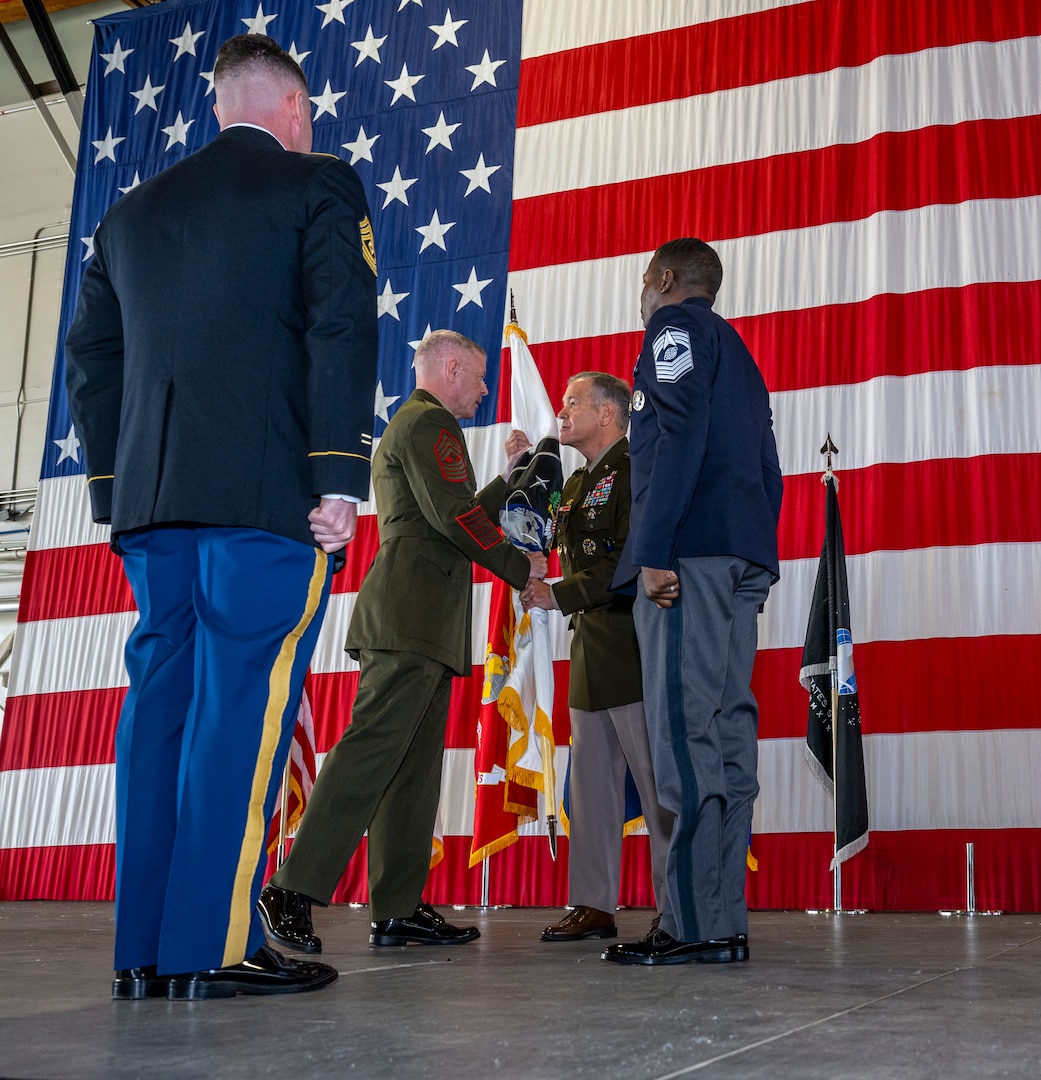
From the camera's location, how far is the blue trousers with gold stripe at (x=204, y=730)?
1487mm

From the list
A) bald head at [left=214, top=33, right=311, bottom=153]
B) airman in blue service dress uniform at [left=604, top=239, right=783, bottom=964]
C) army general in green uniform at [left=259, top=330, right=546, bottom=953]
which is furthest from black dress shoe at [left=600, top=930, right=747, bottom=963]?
bald head at [left=214, top=33, right=311, bottom=153]

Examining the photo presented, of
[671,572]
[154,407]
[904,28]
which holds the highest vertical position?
[904,28]

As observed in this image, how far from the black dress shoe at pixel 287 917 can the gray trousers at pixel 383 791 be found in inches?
0.8

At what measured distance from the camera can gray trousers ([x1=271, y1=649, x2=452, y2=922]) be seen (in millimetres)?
2281

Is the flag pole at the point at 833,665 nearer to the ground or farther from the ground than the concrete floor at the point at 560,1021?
farther from the ground

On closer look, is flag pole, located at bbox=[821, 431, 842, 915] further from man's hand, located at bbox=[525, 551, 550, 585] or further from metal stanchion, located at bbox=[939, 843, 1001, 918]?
man's hand, located at bbox=[525, 551, 550, 585]

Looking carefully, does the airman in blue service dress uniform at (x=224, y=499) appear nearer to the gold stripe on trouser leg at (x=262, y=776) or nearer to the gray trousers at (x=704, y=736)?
the gold stripe on trouser leg at (x=262, y=776)

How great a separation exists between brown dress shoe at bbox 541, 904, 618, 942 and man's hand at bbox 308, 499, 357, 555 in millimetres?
1246

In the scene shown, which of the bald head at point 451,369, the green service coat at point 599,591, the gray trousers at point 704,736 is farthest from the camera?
the bald head at point 451,369

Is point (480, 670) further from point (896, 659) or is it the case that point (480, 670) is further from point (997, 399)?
point (997, 399)

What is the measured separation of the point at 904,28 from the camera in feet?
14.1

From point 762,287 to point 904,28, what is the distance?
3.53 feet

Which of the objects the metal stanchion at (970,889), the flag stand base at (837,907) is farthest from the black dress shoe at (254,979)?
the metal stanchion at (970,889)

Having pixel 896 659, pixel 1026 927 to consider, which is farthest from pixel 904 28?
pixel 1026 927
